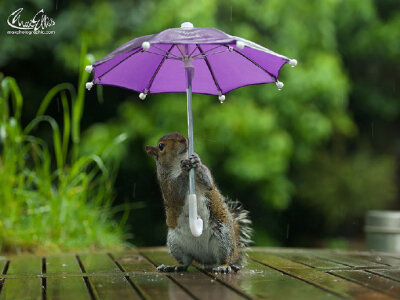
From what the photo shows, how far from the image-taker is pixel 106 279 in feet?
8.95

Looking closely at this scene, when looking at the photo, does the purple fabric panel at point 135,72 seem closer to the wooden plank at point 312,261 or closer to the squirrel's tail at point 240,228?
the squirrel's tail at point 240,228

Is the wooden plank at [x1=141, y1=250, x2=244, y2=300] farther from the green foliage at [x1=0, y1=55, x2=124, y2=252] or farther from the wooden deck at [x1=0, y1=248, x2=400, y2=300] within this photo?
the green foliage at [x1=0, y1=55, x2=124, y2=252]

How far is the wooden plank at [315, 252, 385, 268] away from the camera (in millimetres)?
3166

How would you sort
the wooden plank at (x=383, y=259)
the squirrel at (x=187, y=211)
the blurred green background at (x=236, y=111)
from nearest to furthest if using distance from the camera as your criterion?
the squirrel at (x=187, y=211) → the wooden plank at (x=383, y=259) → the blurred green background at (x=236, y=111)

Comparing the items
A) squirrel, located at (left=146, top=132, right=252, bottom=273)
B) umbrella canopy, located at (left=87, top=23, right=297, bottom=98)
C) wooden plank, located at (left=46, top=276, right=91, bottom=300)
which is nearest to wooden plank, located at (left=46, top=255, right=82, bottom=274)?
wooden plank, located at (left=46, top=276, right=91, bottom=300)

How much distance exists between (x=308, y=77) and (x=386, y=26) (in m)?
2.98

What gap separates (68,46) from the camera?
26.6ft

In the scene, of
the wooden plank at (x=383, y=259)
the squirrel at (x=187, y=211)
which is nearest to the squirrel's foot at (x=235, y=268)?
the squirrel at (x=187, y=211)

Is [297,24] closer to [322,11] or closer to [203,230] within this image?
[322,11]

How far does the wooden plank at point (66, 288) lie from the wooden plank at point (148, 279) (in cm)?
24

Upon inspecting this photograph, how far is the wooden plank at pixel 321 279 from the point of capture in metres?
2.30

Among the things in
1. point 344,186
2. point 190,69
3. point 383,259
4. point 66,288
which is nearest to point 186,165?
point 190,69

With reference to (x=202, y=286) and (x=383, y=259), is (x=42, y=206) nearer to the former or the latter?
(x=202, y=286)
